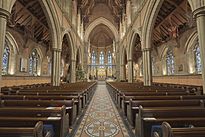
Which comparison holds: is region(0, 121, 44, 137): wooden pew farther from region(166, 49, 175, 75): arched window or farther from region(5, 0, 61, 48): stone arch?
region(166, 49, 175, 75): arched window

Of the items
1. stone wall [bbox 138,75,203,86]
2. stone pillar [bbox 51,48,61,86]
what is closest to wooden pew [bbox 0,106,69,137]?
stone pillar [bbox 51,48,61,86]

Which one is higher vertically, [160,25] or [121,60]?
[160,25]

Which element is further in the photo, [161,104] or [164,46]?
[164,46]

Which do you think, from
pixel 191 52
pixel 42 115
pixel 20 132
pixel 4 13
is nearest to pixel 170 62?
pixel 191 52

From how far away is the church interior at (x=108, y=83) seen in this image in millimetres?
2236

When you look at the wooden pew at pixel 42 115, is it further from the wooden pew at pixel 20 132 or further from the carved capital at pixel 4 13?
the carved capital at pixel 4 13

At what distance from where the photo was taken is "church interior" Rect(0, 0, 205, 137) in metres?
2.24

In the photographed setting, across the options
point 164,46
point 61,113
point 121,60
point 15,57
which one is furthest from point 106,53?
point 61,113

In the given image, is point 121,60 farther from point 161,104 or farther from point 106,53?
point 161,104

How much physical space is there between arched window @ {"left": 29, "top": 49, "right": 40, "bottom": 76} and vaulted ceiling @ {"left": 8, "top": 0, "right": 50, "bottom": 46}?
6.20 ft

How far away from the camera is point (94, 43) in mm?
42281

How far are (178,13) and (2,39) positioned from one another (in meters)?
12.7

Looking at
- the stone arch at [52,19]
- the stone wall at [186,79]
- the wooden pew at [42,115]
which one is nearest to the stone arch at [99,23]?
the stone wall at [186,79]

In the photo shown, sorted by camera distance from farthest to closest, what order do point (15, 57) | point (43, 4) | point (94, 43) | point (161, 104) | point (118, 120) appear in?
point (94, 43) < point (15, 57) < point (43, 4) < point (118, 120) < point (161, 104)
